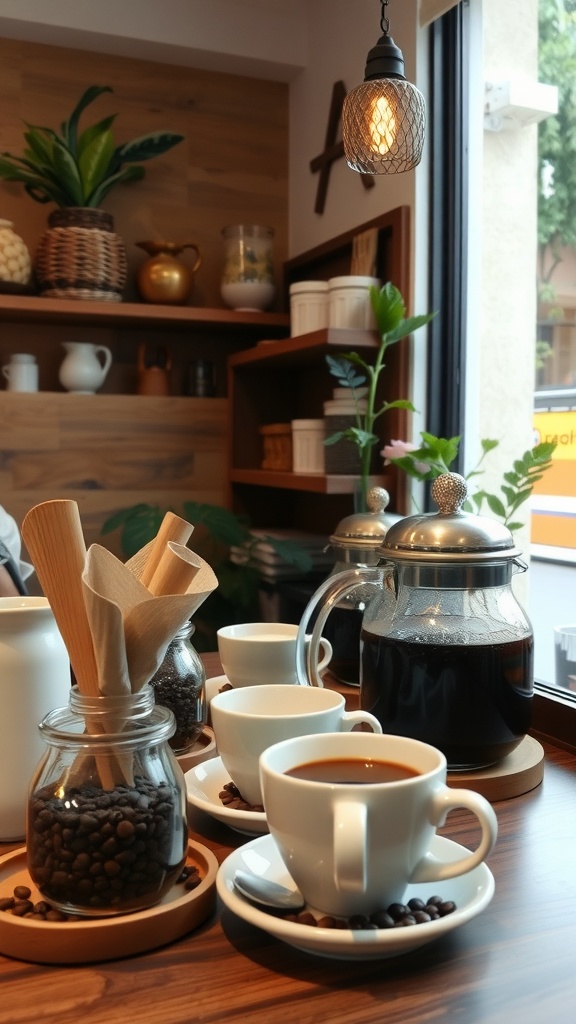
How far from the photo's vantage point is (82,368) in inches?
104

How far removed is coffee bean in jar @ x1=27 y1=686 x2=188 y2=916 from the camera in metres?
0.59

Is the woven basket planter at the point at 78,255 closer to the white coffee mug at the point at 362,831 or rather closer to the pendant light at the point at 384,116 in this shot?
the pendant light at the point at 384,116

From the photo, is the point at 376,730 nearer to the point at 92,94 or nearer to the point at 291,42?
the point at 92,94

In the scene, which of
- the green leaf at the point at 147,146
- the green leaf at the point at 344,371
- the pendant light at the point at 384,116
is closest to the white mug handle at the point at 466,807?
the pendant light at the point at 384,116

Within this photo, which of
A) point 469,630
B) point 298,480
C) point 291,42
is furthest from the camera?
point 291,42

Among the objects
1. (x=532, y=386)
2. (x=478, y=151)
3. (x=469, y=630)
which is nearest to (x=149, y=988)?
(x=469, y=630)

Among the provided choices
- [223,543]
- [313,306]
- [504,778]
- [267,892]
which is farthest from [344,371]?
[267,892]

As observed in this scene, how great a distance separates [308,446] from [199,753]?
1.47 meters

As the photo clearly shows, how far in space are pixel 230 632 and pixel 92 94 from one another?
2.04m

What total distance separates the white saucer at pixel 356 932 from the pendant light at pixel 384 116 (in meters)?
1.01

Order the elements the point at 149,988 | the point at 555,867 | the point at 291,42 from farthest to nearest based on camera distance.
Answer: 1. the point at 291,42
2. the point at 555,867
3. the point at 149,988

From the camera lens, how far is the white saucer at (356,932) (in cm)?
55

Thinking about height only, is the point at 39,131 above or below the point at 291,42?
below

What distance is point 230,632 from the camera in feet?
3.40
